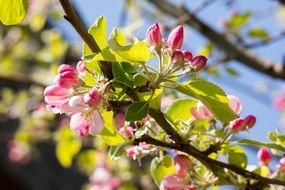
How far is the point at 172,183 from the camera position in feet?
3.17

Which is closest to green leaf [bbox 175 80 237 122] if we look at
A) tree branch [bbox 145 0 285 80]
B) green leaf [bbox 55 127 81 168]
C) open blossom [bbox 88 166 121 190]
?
tree branch [bbox 145 0 285 80]

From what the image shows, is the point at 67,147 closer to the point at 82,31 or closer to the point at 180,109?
the point at 180,109

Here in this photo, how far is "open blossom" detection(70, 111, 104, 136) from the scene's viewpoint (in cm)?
85

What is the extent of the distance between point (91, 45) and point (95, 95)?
0.07 m

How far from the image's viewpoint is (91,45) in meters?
0.81

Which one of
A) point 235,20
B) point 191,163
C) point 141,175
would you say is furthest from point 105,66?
point 141,175

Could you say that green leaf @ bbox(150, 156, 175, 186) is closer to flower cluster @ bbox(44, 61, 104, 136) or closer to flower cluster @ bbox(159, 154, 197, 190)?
flower cluster @ bbox(159, 154, 197, 190)

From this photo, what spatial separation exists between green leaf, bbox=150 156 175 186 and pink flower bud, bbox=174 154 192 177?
5cm

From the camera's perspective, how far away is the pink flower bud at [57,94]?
853 mm

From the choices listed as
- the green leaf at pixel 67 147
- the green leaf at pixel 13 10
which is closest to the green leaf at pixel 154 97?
the green leaf at pixel 13 10

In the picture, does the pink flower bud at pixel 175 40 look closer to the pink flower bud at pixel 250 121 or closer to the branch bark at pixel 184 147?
the branch bark at pixel 184 147

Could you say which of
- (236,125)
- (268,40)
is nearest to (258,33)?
(268,40)

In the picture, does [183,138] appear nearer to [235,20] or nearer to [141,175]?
[235,20]

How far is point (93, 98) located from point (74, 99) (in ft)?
0.15
